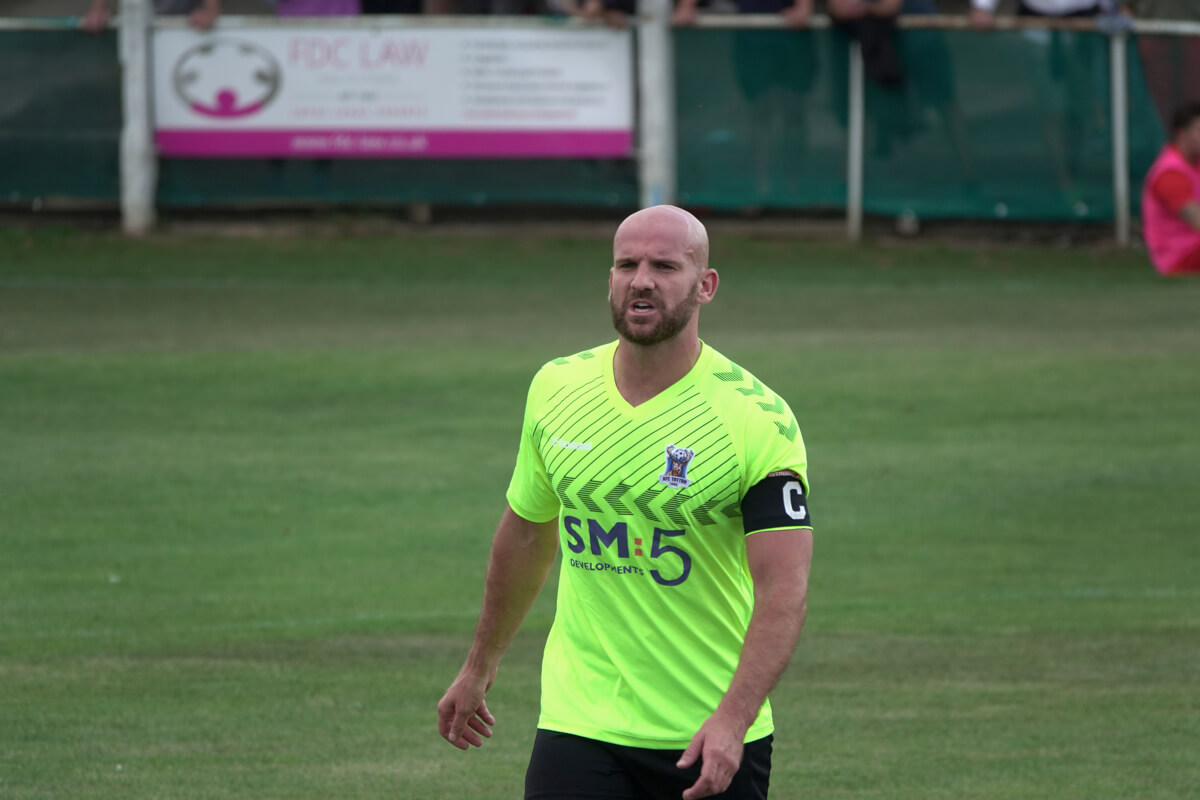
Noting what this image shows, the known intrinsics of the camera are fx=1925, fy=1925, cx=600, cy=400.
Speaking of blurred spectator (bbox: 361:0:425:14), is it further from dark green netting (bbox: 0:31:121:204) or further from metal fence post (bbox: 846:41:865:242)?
metal fence post (bbox: 846:41:865:242)

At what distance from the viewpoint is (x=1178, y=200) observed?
15.1m

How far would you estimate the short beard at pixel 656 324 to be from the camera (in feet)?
15.5

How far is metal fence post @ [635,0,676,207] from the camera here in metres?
21.9

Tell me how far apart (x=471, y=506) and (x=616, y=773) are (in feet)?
25.8

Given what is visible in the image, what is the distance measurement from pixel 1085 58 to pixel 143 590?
586 inches

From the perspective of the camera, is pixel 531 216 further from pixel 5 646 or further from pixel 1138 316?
pixel 5 646

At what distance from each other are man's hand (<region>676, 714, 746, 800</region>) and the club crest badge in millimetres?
599

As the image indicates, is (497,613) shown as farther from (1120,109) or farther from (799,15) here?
(1120,109)

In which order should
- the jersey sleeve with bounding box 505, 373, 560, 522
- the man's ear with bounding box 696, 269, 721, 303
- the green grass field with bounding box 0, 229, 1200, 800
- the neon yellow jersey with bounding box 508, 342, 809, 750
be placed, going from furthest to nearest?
the green grass field with bounding box 0, 229, 1200, 800
the jersey sleeve with bounding box 505, 373, 560, 522
the man's ear with bounding box 696, 269, 721, 303
the neon yellow jersey with bounding box 508, 342, 809, 750

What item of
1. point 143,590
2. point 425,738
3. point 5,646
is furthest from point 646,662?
point 143,590

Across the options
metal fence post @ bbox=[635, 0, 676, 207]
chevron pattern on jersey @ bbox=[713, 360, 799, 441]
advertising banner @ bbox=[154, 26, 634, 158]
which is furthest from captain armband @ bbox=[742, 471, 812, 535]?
advertising banner @ bbox=[154, 26, 634, 158]

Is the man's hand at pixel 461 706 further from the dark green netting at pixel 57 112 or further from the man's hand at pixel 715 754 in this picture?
the dark green netting at pixel 57 112

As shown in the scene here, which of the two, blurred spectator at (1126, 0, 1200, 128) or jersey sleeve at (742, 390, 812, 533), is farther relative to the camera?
blurred spectator at (1126, 0, 1200, 128)

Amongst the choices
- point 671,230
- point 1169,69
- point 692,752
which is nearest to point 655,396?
point 671,230
